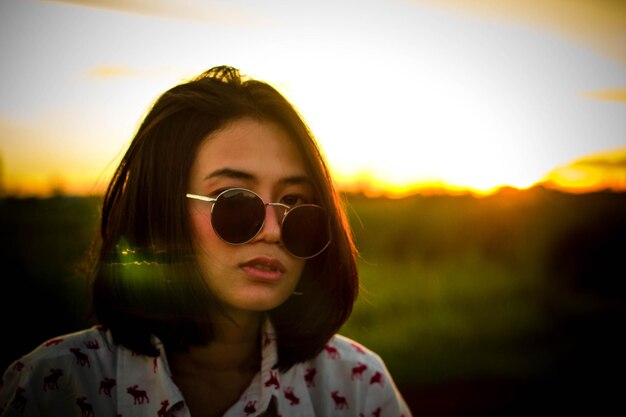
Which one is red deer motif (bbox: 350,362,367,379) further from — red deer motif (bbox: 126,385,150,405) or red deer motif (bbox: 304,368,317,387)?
red deer motif (bbox: 126,385,150,405)

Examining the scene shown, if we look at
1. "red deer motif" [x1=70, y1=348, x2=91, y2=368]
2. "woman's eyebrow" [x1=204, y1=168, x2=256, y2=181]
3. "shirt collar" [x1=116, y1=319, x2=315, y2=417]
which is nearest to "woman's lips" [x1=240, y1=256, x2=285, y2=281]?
"woman's eyebrow" [x1=204, y1=168, x2=256, y2=181]

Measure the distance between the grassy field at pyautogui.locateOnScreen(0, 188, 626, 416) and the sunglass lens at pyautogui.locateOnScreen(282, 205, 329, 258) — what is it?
9.43 feet

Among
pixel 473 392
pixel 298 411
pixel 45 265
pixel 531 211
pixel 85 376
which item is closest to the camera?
pixel 85 376

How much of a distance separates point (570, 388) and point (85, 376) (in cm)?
521

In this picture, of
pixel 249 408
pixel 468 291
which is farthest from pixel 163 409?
pixel 468 291

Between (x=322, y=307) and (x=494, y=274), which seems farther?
(x=494, y=274)

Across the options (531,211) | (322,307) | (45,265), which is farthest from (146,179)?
(531,211)

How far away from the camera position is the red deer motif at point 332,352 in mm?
2266

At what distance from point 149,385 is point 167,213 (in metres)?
0.66

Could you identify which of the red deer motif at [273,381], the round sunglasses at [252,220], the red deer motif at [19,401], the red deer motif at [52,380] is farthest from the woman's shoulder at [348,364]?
the red deer motif at [19,401]

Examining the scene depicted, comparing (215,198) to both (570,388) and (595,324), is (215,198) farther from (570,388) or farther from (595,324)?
(595,324)

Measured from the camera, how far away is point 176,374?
197 centimetres

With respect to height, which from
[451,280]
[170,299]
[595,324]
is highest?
[170,299]

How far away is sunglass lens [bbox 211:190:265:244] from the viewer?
171 cm
